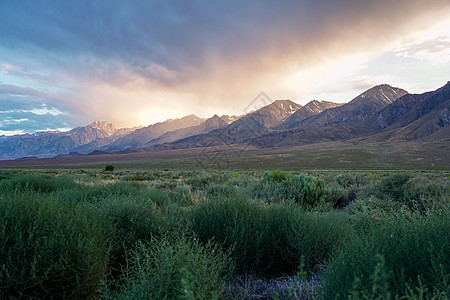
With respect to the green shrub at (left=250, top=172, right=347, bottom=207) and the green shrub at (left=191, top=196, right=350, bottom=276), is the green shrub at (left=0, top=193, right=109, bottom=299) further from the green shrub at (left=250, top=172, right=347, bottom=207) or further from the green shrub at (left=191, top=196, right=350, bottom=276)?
the green shrub at (left=250, top=172, right=347, bottom=207)

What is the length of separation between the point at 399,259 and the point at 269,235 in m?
2.51

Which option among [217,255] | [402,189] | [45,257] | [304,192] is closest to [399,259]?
[217,255]

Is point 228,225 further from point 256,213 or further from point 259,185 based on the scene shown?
point 259,185

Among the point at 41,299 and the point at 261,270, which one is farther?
the point at 261,270

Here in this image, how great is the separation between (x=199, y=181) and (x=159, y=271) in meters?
17.1

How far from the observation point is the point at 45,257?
3.30 metres

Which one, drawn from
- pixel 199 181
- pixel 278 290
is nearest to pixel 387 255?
pixel 278 290

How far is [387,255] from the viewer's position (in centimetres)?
327

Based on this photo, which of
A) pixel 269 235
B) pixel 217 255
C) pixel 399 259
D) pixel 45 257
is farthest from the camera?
pixel 269 235

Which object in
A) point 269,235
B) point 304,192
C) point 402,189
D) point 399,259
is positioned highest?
point 399,259

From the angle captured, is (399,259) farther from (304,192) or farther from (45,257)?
(304,192)

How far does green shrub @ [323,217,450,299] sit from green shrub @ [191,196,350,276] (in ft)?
4.60

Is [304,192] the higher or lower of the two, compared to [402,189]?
higher

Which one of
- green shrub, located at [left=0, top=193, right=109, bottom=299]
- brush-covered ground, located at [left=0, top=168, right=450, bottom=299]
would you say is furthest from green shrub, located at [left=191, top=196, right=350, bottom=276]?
green shrub, located at [left=0, top=193, right=109, bottom=299]
